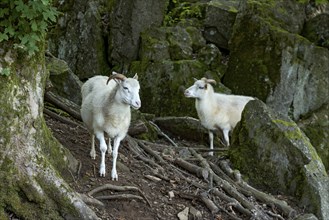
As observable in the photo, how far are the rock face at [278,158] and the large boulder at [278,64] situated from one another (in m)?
5.01

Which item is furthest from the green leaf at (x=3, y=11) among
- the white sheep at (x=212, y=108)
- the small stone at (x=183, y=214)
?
the white sheep at (x=212, y=108)

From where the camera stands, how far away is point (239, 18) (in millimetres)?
14734

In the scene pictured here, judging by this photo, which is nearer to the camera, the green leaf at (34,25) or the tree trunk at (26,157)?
the green leaf at (34,25)

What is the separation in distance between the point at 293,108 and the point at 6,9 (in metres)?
10.1

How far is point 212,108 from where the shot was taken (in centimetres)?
1220

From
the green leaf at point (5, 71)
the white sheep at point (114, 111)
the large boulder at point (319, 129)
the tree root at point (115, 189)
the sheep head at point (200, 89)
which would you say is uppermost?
the green leaf at point (5, 71)

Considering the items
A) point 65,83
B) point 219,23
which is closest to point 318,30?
point 219,23

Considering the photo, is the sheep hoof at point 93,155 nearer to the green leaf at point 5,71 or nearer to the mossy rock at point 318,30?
the green leaf at point 5,71

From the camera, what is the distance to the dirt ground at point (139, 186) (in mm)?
6523

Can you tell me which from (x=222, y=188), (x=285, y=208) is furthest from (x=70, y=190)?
(x=285, y=208)

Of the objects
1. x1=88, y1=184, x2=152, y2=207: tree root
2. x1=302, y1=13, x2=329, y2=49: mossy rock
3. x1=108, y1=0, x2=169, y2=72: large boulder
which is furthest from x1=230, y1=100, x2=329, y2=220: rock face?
x1=108, y1=0, x2=169, y2=72: large boulder

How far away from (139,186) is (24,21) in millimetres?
2906

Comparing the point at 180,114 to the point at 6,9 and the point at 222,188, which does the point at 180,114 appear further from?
the point at 6,9

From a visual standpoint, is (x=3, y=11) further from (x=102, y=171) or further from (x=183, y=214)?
(x=183, y=214)
